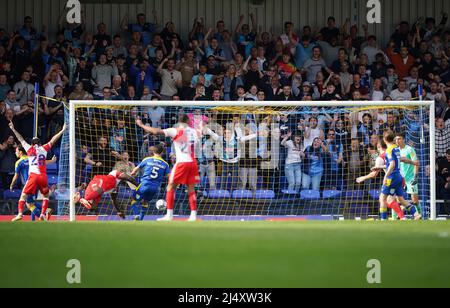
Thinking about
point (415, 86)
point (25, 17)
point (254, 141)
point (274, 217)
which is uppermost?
point (25, 17)

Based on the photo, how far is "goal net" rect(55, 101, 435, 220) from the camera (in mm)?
19938

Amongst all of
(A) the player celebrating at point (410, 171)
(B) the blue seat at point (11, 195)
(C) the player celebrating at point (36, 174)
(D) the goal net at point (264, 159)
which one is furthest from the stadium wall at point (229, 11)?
(A) the player celebrating at point (410, 171)

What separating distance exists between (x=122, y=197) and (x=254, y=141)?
3.29m

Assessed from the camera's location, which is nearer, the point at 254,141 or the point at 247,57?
the point at 254,141

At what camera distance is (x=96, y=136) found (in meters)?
20.3

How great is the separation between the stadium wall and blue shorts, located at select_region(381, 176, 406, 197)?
965 centimetres

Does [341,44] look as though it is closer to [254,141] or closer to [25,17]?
[254,141]

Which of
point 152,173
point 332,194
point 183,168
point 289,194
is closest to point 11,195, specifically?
point 152,173

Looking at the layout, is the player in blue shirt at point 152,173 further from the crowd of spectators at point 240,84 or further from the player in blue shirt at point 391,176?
the player in blue shirt at point 391,176

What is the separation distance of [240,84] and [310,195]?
3854mm

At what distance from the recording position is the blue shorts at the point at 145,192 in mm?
18172

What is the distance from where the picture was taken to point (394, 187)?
1688 cm

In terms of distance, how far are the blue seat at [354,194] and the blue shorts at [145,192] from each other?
458cm
